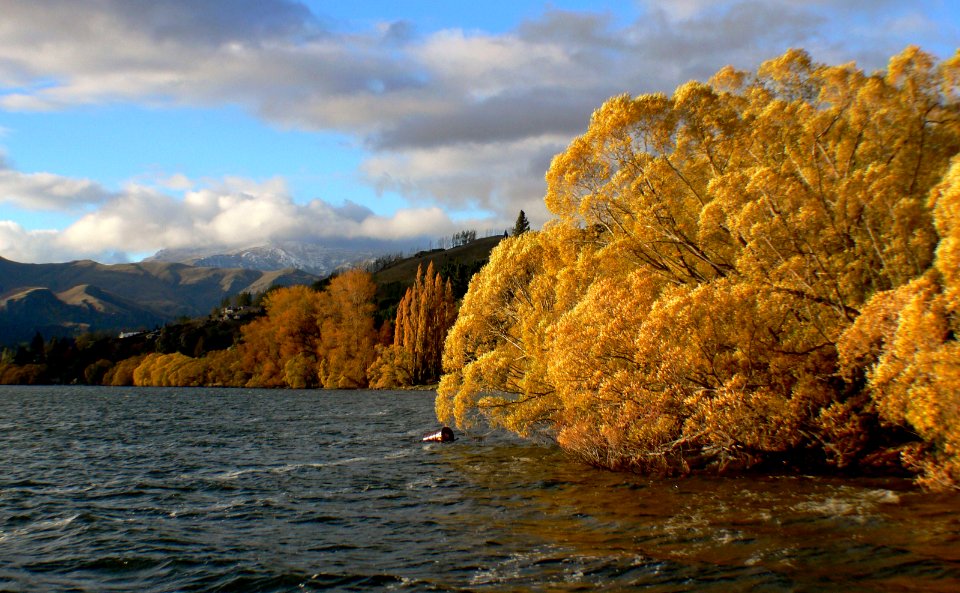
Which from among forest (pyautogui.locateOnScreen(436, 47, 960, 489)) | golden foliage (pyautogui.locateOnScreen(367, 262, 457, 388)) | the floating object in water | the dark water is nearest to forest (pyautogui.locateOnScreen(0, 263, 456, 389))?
golden foliage (pyautogui.locateOnScreen(367, 262, 457, 388))

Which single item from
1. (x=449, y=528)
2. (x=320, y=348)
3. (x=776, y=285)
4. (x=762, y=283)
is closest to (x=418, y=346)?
(x=320, y=348)

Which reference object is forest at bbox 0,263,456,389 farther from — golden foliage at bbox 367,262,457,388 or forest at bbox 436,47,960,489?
forest at bbox 436,47,960,489

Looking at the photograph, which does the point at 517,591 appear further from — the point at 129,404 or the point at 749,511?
the point at 129,404

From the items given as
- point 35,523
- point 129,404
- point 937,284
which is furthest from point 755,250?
point 129,404

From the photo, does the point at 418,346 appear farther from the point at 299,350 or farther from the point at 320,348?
the point at 299,350

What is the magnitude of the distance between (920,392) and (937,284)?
3663 millimetres

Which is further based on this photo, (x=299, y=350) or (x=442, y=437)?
(x=299, y=350)

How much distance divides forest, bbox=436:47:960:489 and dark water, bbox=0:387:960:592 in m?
2.43

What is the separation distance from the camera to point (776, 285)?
Result: 25.5 meters

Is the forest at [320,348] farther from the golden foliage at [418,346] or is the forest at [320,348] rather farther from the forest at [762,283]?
the forest at [762,283]

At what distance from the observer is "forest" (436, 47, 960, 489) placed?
24188 millimetres

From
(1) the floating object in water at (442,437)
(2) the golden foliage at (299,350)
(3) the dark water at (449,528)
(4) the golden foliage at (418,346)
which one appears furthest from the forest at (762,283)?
(2) the golden foliage at (299,350)

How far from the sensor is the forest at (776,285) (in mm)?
24188

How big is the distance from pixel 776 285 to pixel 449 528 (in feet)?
49.2
